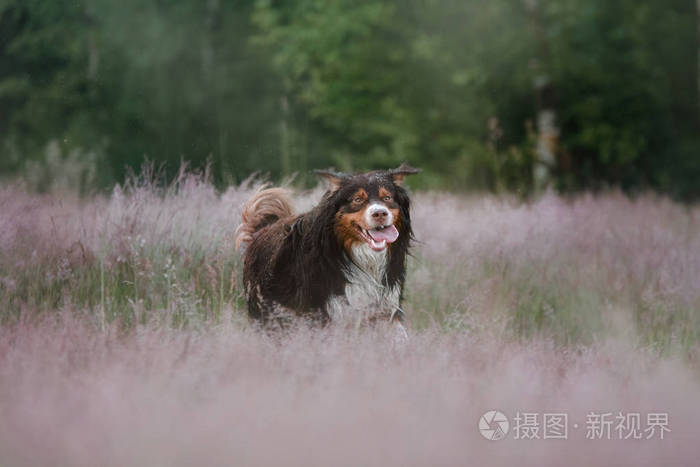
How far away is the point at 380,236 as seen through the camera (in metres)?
4.34

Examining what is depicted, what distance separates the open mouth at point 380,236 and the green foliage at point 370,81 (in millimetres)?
9577

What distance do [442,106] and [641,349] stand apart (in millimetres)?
14863

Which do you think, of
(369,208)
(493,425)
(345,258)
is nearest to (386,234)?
(369,208)

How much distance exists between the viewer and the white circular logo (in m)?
3.22

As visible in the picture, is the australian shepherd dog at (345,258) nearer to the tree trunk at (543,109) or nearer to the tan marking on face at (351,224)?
the tan marking on face at (351,224)

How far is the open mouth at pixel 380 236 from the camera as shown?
4.33 metres

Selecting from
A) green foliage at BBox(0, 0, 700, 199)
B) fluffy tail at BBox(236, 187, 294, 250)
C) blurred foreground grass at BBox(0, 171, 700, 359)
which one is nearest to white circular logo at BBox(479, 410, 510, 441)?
blurred foreground grass at BBox(0, 171, 700, 359)

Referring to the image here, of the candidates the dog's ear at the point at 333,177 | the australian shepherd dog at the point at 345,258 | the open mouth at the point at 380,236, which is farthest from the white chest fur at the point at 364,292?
the dog's ear at the point at 333,177

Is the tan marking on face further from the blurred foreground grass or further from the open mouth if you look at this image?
the blurred foreground grass

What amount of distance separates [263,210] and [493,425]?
2785mm

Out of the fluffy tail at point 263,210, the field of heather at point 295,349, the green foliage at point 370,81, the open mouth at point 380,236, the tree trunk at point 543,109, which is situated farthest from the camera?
the green foliage at point 370,81

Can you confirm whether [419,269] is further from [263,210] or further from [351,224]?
→ [351,224]

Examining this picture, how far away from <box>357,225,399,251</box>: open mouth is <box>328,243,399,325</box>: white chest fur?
0.21 m

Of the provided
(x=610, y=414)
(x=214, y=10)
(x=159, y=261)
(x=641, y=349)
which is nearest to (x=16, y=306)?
(x=159, y=261)
